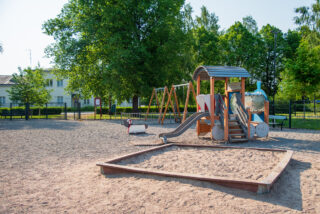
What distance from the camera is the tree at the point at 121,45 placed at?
2169cm

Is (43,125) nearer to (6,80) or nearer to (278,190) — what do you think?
(278,190)

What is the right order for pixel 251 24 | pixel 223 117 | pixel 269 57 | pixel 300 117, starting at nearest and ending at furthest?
pixel 223 117, pixel 300 117, pixel 269 57, pixel 251 24

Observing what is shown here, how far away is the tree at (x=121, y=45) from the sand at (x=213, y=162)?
14.7m

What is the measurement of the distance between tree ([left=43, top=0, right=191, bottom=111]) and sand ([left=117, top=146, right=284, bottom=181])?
14.7 meters

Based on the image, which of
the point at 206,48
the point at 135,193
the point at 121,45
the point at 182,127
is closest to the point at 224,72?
the point at 182,127

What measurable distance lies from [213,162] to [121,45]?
58.1ft

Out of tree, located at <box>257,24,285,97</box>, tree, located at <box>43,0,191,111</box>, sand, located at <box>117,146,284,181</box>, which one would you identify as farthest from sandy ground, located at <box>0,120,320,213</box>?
tree, located at <box>257,24,285,97</box>

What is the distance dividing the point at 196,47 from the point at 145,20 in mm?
13035

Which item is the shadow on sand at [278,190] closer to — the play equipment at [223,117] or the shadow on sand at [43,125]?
the play equipment at [223,117]

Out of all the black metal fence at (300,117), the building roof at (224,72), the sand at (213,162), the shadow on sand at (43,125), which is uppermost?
the building roof at (224,72)

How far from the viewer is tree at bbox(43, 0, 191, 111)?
21688 millimetres

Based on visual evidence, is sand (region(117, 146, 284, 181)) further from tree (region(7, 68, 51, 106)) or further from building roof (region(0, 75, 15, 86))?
building roof (region(0, 75, 15, 86))

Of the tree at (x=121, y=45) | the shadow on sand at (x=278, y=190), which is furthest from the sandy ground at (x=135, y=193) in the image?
the tree at (x=121, y=45)

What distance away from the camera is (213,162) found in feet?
18.9
